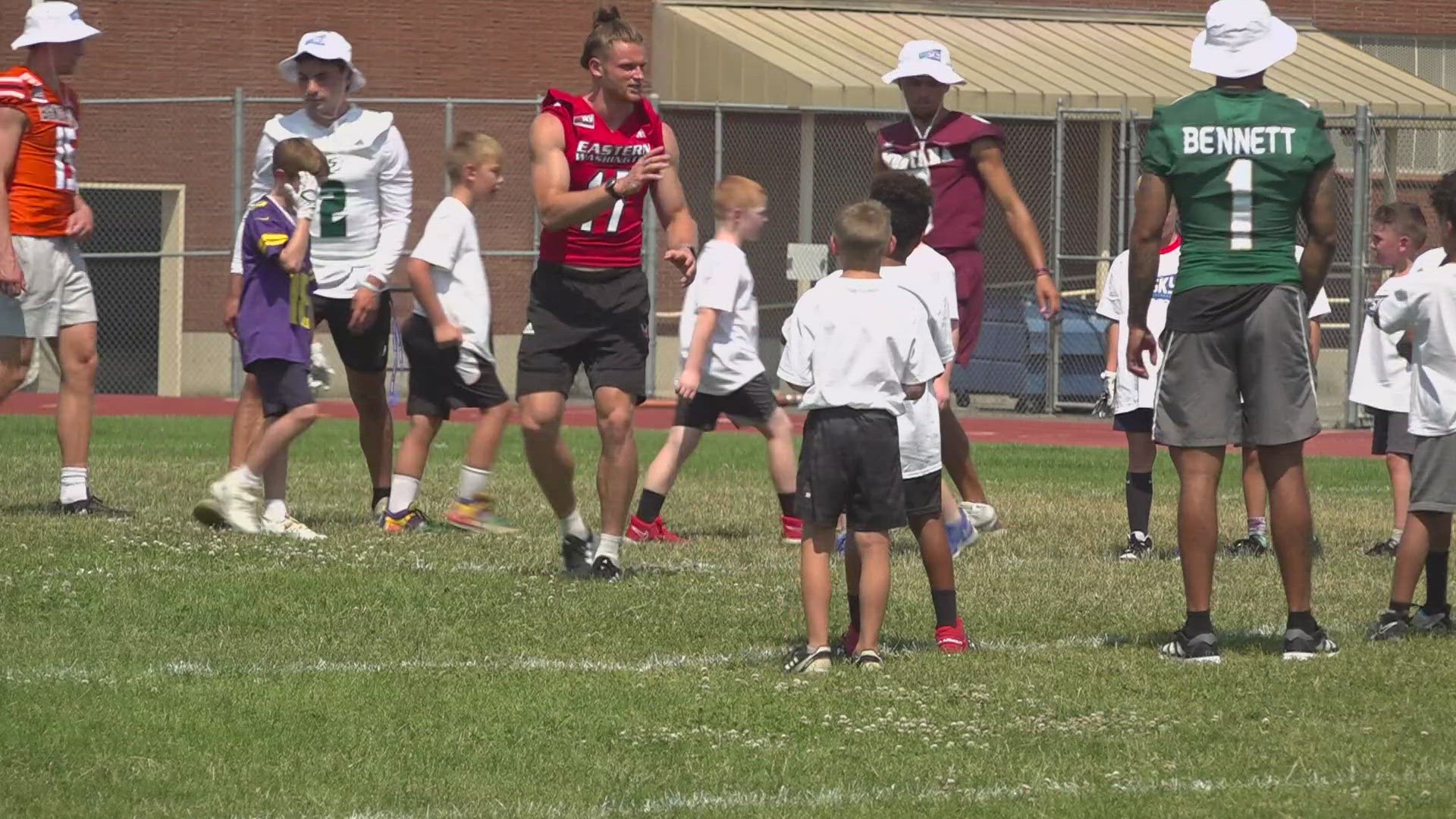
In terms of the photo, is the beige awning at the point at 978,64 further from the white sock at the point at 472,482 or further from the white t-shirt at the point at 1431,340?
the white t-shirt at the point at 1431,340

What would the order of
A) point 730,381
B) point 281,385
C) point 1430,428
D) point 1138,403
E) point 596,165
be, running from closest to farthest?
1. point 1430,428
2. point 596,165
3. point 281,385
4. point 1138,403
5. point 730,381

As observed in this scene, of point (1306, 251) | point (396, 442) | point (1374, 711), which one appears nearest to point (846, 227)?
point (1306, 251)

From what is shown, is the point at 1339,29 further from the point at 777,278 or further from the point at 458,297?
the point at 458,297

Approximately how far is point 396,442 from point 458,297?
6.44 meters

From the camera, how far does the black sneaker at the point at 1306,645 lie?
7246 millimetres

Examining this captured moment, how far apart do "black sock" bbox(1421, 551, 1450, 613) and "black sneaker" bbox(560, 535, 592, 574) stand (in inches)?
127

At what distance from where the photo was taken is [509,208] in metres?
26.8

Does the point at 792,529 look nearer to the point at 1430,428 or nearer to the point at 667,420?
the point at 1430,428

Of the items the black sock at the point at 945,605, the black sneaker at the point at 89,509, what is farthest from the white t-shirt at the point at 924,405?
the black sneaker at the point at 89,509

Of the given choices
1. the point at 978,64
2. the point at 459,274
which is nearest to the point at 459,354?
the point at 459,274

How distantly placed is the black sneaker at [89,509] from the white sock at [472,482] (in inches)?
63.1

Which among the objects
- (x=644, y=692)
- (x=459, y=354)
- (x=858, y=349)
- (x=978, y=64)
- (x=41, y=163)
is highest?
(x=978, y=64)

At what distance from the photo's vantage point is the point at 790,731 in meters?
6.12

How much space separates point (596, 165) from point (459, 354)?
2039 millimetres
